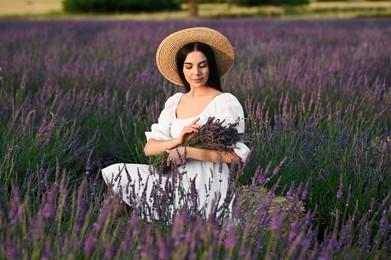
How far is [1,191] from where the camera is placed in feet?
7.63

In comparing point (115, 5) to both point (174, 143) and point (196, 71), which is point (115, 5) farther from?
point (174, 143)

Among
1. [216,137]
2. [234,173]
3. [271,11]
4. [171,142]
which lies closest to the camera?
[234,173]

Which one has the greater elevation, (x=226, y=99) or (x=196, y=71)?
(x=196, y=71)

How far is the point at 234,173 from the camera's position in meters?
2.03

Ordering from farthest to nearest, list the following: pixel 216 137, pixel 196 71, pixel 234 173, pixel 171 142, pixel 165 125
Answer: pixel 165 125 < pixel 196 71 < pixel 171 142 < pixel 216 137 < pixel 234 173

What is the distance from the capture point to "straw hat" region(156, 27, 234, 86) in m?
2.62

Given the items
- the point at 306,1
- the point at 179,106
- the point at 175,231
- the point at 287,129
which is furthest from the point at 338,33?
the point at 306,1

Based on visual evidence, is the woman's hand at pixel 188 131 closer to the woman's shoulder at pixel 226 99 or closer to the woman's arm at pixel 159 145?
the woman's arm at pixel 159 145

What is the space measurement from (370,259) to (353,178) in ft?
3.19

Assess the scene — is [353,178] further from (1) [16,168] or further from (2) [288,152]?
(1) [16,168]

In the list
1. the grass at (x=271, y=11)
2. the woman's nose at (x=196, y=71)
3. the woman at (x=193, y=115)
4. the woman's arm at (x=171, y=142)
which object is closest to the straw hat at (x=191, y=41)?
the woman at (x=193, y=115)

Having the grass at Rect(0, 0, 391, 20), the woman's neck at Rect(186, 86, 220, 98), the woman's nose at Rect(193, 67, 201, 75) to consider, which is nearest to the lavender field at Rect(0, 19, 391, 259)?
the woman's neck at Rect(186, 86, 220, 98)

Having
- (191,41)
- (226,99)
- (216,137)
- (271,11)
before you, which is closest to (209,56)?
(191,41)

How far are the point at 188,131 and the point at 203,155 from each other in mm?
115
